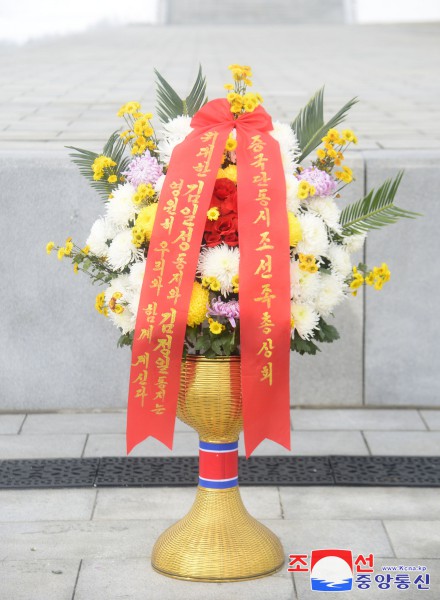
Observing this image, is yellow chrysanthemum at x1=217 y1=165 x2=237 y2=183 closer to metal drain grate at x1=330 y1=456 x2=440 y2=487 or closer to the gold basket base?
the gold basket base

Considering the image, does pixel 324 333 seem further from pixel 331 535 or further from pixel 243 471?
pixel 243 471

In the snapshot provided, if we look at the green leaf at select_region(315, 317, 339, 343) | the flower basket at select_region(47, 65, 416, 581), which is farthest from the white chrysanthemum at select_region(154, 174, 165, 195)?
the green leaf at select_region(315, 317, 339, 343)

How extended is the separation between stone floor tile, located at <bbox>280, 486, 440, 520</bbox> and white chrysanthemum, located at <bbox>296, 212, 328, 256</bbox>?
4.85ft

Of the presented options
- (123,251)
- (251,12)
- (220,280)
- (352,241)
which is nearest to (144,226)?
(123,251)

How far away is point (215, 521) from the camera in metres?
4.16

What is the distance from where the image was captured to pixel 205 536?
414 centimetres

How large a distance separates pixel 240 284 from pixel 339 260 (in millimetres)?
449

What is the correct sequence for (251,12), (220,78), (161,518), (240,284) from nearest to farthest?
1. (240,284)
2. (161,518)
3. (220,78)
4. (251,12)

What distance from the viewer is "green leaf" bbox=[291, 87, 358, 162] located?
4254mm

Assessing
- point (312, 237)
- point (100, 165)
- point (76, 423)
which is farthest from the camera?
point (76, 423)

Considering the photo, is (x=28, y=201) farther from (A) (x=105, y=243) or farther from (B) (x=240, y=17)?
(B) (x=240, y=17)

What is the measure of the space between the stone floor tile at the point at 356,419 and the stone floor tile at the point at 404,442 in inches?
3.6

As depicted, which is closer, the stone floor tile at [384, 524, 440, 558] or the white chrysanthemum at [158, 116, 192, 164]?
the white chrysanthemum at [158, 116, 192, 164]

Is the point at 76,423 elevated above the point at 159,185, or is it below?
below
